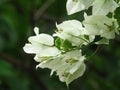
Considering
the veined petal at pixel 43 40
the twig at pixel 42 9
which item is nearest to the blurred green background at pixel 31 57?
the twig at pixel 42 9

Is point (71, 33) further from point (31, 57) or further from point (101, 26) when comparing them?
point (31, 57)

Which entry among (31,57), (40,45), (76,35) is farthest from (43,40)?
(31,57)

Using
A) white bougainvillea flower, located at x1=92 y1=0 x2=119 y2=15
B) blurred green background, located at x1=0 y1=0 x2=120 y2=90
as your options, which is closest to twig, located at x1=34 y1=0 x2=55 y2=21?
blurred green background, located at x1=0 y1=0 x2=120 y2=90

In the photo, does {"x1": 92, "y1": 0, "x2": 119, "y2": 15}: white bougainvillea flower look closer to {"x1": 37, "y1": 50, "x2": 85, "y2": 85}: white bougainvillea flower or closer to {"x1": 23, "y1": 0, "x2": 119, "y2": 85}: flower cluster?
{"x1": 23, "y1": 0, "x2": 119, "y2": 85}: flower cluster

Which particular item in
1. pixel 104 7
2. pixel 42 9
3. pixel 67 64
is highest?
pixel 104 7

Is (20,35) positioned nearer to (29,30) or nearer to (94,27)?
(29,30)
